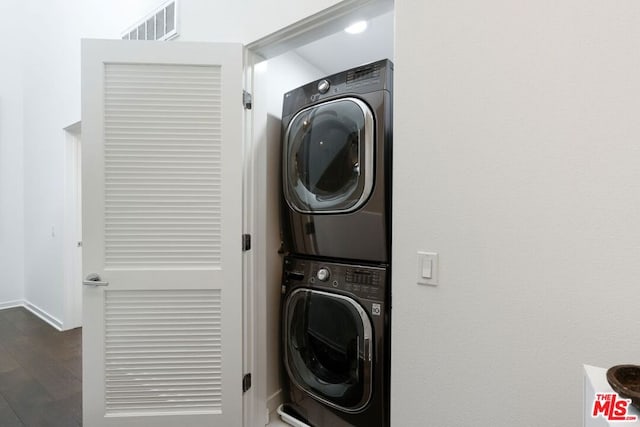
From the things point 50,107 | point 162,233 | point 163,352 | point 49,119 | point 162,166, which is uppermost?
point 50,107

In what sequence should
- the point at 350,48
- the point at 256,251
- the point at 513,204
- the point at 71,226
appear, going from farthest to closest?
the point at 71,226
the point at 350,48
the point at 256,251
the point at 513,204

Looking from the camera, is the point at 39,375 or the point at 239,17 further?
the point at 39,375

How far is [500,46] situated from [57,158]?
13.6 feet

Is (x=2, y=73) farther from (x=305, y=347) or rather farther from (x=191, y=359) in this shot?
(x=305, y=347)

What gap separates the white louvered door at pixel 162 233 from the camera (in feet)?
5.21

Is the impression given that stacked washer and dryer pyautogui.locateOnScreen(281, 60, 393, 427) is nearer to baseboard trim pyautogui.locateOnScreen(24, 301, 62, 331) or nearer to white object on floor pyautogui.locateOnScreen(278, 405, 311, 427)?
white object on floor pyautogui.locateOnScreen(278, 405, 311, 427)

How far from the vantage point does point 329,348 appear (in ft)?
5.43

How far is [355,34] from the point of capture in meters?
2.12

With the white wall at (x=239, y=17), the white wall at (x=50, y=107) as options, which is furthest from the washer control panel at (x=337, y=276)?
the white wall at (x=50, y=107)

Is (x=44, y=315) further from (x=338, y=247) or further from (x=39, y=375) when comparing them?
(x=338, y=247)

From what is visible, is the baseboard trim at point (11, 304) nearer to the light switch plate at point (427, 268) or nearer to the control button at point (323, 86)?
the control button at point (323, 86)

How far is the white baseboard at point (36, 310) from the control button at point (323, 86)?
3690 millimetres

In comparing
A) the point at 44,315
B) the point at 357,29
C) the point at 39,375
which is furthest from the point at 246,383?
the point at 44,315

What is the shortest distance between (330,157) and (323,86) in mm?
386
